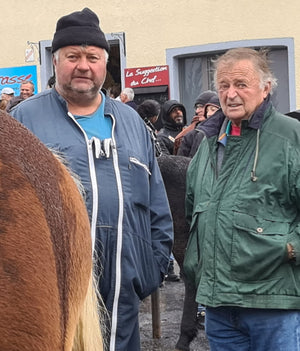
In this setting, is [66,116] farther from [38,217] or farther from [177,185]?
[177,185]

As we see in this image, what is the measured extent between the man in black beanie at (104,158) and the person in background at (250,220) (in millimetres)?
287

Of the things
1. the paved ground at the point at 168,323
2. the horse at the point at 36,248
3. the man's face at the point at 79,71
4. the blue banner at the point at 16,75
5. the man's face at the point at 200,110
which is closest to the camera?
the horse at the point at 36,248

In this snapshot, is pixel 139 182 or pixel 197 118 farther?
pixel 197 118

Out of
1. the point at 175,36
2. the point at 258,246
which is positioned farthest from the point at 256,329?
the point at 175,36

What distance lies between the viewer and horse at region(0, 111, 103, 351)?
1.42 meters

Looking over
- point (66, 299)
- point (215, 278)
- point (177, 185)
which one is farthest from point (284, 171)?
point (177, 185)

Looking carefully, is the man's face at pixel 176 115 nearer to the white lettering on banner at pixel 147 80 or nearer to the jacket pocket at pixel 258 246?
the white lettering on banner at pixel 147 80

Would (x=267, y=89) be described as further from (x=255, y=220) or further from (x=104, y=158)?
(x=104, y=158)

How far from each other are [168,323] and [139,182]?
3.46 m

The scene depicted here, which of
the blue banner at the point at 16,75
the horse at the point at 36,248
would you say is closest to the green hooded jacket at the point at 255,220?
the horse at the point at 36,248

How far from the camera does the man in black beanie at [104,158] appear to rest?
8.70ft

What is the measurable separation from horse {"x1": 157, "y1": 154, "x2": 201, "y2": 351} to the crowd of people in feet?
5.97

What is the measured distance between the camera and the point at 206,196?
9.96 ft

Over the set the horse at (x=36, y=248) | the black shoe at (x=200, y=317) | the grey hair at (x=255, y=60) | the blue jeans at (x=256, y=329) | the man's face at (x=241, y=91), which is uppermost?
the grey hair at (x=255, y=60)
